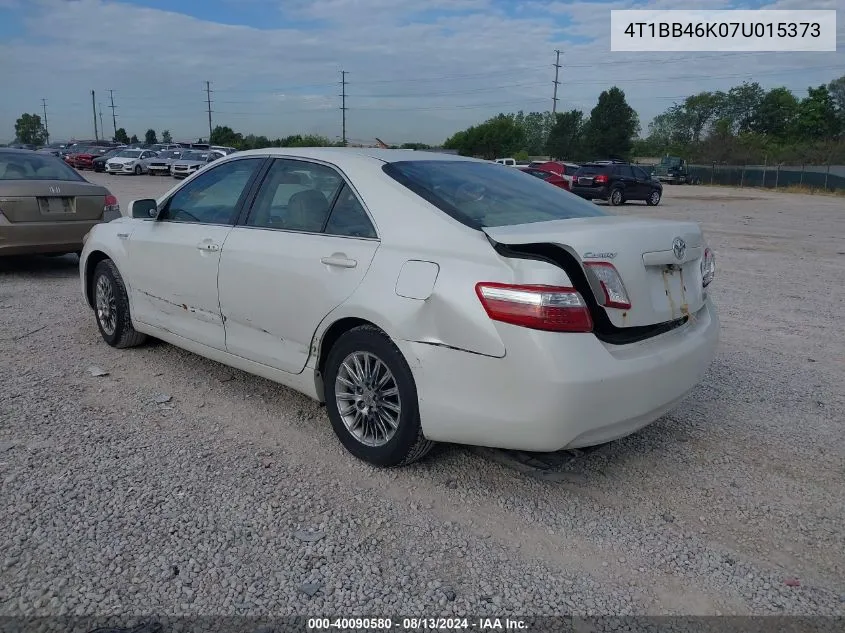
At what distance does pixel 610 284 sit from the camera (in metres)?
3.03

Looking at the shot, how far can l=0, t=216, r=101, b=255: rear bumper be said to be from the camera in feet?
25.2

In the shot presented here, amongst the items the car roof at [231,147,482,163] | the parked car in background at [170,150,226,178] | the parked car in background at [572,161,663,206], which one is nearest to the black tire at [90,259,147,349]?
the car roof at [231,147,482,163]

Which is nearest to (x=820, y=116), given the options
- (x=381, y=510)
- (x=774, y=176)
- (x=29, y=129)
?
(x=774, y=176)

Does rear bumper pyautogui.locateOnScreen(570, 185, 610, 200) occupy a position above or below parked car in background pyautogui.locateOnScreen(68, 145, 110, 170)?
below

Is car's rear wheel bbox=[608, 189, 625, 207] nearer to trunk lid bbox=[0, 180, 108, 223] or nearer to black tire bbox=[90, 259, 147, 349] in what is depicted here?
trunk lid bbox=[0, 180, 108, 223]

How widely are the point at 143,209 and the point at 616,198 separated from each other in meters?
23.4

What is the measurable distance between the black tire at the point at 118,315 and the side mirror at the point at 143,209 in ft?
1.99

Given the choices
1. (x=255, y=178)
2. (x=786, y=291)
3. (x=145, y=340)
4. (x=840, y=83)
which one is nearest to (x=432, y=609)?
(x=255, y=178)

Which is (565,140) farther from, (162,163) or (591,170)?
(591,170)

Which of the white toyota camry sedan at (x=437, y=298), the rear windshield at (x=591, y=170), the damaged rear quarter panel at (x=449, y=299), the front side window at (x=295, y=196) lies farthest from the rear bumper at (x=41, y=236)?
the rear windshield at (x=591, y=170)

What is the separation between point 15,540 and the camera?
2.84m

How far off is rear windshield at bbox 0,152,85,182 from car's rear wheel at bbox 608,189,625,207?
67.8 feet

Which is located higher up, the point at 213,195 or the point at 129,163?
the point at 129,163

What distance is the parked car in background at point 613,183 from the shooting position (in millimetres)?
25594
